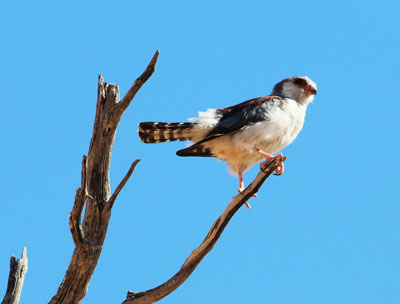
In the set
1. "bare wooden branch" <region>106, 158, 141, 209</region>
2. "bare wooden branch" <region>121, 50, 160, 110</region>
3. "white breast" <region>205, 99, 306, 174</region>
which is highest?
"white breast" <region>205, 99, 306, 174</region>

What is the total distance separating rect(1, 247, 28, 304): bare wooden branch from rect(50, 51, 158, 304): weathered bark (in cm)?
52

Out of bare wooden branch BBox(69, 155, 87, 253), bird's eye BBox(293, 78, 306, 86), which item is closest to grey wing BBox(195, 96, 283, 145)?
bird's eye BBox(293, 78, 306, 86)

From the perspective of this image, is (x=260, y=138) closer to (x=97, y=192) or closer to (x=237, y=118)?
(x=237, y=118)

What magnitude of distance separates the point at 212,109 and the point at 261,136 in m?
0.79

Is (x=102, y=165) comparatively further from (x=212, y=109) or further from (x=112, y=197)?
(x=212, y=109)

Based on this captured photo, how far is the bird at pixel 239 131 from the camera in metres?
6.12

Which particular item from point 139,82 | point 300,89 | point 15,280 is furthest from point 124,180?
point 300,89

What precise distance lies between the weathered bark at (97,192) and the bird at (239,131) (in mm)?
1368

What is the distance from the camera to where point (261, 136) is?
19.9ft

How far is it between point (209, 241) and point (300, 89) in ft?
8.57

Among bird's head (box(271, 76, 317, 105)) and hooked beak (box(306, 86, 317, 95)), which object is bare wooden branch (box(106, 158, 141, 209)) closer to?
bird's head (box(271, 76, 317, 105))

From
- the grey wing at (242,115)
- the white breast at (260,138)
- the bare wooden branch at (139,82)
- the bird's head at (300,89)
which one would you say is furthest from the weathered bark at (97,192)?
the bird's head at (300,89)

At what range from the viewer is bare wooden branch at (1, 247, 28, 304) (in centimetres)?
524

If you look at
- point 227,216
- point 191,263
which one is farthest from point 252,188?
point 191,263
